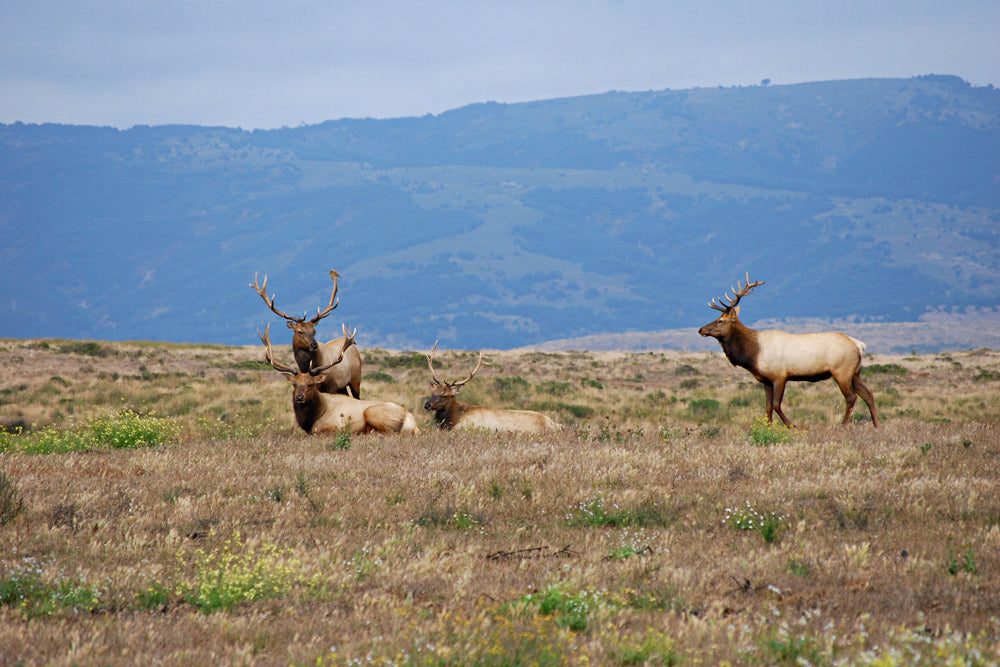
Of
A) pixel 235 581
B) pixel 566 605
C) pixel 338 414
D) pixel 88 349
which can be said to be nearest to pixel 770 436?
pixel 338 414

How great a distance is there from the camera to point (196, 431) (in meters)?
17.6

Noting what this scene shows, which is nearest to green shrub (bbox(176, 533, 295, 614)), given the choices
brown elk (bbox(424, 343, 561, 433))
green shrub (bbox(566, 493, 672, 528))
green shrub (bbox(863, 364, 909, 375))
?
green shrub (bbox(566, 493, 672, 528))

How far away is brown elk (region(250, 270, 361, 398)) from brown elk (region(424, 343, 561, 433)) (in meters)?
2.13

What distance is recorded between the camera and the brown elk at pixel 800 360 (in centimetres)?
1658

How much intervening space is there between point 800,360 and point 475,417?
6.09 m

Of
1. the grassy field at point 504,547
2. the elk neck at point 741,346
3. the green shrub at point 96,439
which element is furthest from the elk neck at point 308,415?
the elk neck at point 741,346

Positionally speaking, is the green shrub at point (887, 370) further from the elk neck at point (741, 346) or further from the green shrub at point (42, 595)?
the green shrub at point (42, 595)

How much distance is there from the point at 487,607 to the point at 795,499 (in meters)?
4.46

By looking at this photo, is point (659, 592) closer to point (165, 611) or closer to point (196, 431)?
point (165, 611)

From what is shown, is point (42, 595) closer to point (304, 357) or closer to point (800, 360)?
point (304, 357)

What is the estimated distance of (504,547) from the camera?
7754 millimetres

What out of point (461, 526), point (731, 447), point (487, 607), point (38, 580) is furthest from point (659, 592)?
point (731, 447)

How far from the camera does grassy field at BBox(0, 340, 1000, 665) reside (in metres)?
5.25

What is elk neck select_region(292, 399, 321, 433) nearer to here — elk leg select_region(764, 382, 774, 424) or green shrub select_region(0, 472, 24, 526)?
green shrub select_region(0, 472, 24, 526)
